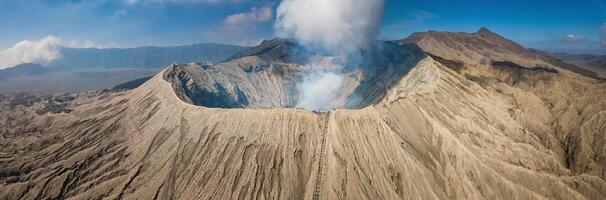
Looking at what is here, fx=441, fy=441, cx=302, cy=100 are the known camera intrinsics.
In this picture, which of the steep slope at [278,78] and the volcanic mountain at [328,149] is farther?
the steep slope at [278,78]

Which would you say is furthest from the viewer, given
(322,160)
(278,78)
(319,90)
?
(278,78)

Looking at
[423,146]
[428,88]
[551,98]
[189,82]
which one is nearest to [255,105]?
[189,82]

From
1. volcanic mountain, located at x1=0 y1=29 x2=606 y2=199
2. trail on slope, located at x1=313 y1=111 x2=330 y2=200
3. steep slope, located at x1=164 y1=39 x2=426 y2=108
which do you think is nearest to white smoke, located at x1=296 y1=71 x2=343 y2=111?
steep slope, located at x1=164 y1=39 x2=426 y2=108

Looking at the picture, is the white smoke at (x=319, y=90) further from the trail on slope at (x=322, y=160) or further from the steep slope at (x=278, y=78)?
the trail on slope at (x=322, y=160)

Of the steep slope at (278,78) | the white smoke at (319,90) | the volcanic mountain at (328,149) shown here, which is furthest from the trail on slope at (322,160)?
the white smoke at (319,90)

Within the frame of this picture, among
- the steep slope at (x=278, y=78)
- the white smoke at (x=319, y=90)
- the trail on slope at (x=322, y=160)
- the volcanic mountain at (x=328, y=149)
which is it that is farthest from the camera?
the white smoke at (x=319, y=90)

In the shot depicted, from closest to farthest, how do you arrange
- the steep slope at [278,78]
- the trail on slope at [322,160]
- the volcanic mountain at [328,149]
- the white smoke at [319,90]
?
the trail on slope at [322,160] → the volcanic mountain at [328,149] → the steep slope at [278,78] → the white smoke at [319,90]

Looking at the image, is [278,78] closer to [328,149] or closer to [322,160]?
[328,149]

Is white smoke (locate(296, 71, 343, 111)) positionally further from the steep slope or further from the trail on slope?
the trail on slope

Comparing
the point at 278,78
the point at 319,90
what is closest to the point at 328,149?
the point at 319,90
